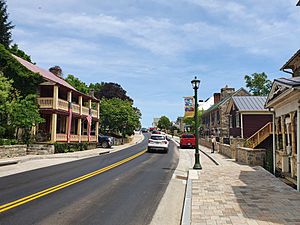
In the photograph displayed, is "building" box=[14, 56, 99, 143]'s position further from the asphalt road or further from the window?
the window

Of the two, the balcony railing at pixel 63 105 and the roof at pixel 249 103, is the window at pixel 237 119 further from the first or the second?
the balcony railing at pixel 63 105

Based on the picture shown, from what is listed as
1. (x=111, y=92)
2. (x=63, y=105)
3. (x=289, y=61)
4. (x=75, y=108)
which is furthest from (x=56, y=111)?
(x=111, y=92)

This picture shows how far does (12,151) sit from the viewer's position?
22.0m

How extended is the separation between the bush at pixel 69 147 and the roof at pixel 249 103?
18108 millimetres

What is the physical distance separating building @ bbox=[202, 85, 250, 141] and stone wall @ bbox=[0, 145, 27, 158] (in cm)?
2723

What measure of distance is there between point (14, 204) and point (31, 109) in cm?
1882

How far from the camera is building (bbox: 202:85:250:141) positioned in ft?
145

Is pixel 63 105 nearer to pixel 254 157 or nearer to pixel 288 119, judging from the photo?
pixel 254 157

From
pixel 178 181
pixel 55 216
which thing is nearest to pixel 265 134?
pixel 178 181

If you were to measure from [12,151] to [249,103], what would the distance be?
2621 centimetres

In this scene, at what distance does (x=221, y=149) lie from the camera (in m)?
28.1

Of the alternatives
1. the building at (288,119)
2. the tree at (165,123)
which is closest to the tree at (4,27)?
the building at (288,119)

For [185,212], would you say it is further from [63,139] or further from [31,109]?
[63,139]

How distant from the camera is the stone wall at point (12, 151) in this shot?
2088 centimetres
